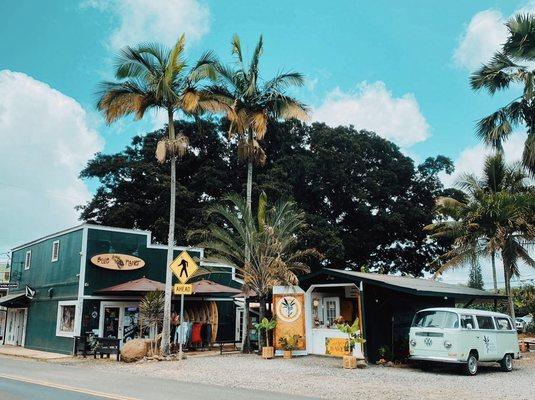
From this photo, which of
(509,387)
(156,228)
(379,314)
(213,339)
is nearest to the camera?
(509,387)

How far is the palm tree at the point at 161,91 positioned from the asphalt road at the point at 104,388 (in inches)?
229

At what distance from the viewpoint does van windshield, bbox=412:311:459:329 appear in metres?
16.3

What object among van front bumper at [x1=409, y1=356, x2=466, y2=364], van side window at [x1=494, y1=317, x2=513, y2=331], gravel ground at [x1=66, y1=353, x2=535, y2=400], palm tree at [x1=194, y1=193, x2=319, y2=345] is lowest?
gravel ground at [x1=66, y1=353, x2=535, y2=400]

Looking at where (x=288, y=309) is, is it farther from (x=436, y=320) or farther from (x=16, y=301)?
(x=16, y=301)

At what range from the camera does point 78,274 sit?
24891 millimetres

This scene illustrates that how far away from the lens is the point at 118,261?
2572cm

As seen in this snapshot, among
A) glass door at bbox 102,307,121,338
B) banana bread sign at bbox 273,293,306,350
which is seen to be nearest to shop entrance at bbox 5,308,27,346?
glass door at bbox 102,307,121,338

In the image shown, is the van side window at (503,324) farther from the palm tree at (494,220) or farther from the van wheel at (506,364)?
the palm tree at (494,220)

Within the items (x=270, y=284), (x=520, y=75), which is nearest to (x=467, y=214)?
(x=520, y=75)

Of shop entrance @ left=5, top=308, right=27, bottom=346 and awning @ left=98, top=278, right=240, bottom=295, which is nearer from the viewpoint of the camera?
awning @ left=98, top=278, right=240, bottom=295

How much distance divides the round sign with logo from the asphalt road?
6456mm

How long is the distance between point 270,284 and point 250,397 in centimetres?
1020

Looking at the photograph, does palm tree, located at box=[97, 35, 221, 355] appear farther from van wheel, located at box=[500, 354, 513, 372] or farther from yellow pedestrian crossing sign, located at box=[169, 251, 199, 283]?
van wheel, located at box=[500, 354, 513, 372]

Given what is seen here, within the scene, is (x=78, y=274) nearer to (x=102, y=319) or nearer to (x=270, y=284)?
(x=102, y=319)
